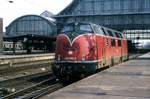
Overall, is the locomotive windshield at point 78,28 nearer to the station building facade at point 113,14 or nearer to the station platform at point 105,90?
the station platform at point 105,90

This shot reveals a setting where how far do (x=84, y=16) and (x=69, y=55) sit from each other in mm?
80106

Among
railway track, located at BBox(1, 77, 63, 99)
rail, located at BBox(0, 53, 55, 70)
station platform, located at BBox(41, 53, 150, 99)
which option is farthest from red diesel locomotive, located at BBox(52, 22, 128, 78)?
rail, located at BBox(0, 53, 55, 70)

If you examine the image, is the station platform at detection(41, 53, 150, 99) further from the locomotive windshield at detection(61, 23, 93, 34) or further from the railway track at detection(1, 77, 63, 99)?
the locomotive windshield at detection(61, 23, 93, 34)

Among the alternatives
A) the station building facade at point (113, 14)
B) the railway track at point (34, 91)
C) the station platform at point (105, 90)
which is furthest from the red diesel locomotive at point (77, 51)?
the station building facade at point (113, 14)

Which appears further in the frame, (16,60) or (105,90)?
(16,60)

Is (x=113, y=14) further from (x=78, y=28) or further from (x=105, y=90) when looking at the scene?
(x=105, y=90)

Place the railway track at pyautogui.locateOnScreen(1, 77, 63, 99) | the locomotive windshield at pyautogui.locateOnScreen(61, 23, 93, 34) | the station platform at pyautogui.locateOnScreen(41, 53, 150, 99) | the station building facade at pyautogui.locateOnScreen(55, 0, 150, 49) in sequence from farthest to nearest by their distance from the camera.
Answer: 1. the station building facade at pyautogui.locateOnScreen(55, 0, 150, 49)
2. the locomotive windshield at pyautogui.locateOnScreen(61, 23, 93, 34)
3. the railway track at pyautogui.locateOnScreen(1, 77, 63, 99)
4. the station platform at pyautogui.locateOnScreen(41, 53, 150, 99)

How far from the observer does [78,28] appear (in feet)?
68.6

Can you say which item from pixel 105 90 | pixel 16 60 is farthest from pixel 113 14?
pixel 105 90

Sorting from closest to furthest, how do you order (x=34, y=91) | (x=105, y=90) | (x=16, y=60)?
1. (x=105, y=90)
2. (x=34, y=91)
3. (x=16, y=60)

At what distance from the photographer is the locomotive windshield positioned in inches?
818

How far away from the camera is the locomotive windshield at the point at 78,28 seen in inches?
818

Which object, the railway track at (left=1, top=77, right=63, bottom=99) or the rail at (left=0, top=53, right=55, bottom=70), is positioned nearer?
the railway track at (left=1, top=77, right=63, bottom=99)

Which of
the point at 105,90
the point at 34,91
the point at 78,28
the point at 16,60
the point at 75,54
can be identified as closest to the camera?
the point at 105,90
